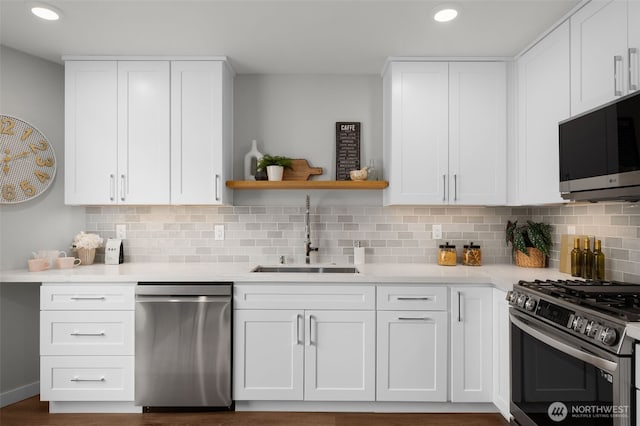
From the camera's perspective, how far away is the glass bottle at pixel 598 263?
7.64 ft

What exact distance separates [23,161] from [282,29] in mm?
2076

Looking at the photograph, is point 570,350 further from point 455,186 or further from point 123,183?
point 123,183

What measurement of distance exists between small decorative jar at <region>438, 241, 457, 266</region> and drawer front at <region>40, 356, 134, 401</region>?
7.44 ft

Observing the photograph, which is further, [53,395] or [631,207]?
[53,395]

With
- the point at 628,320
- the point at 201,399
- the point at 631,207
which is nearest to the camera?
the point at 628,320

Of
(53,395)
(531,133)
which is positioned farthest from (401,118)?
(53,395)

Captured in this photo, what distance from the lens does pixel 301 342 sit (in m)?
2.56

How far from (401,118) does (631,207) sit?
58.1 inches

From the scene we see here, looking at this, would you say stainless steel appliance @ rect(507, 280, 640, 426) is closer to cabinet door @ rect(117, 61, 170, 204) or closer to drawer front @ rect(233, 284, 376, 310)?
drawer front @ rect(233, 284, 376, 310)

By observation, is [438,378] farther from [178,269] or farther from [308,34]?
[308,34]

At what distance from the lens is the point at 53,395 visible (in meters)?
2.56

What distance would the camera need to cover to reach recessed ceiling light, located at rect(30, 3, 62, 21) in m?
2.21

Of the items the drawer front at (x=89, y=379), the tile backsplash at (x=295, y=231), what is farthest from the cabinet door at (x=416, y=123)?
the drawer front at (x=89, y=379)

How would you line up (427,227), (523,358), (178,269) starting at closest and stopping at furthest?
1. (523,358)
2. (178,269)
3. (427,227)
